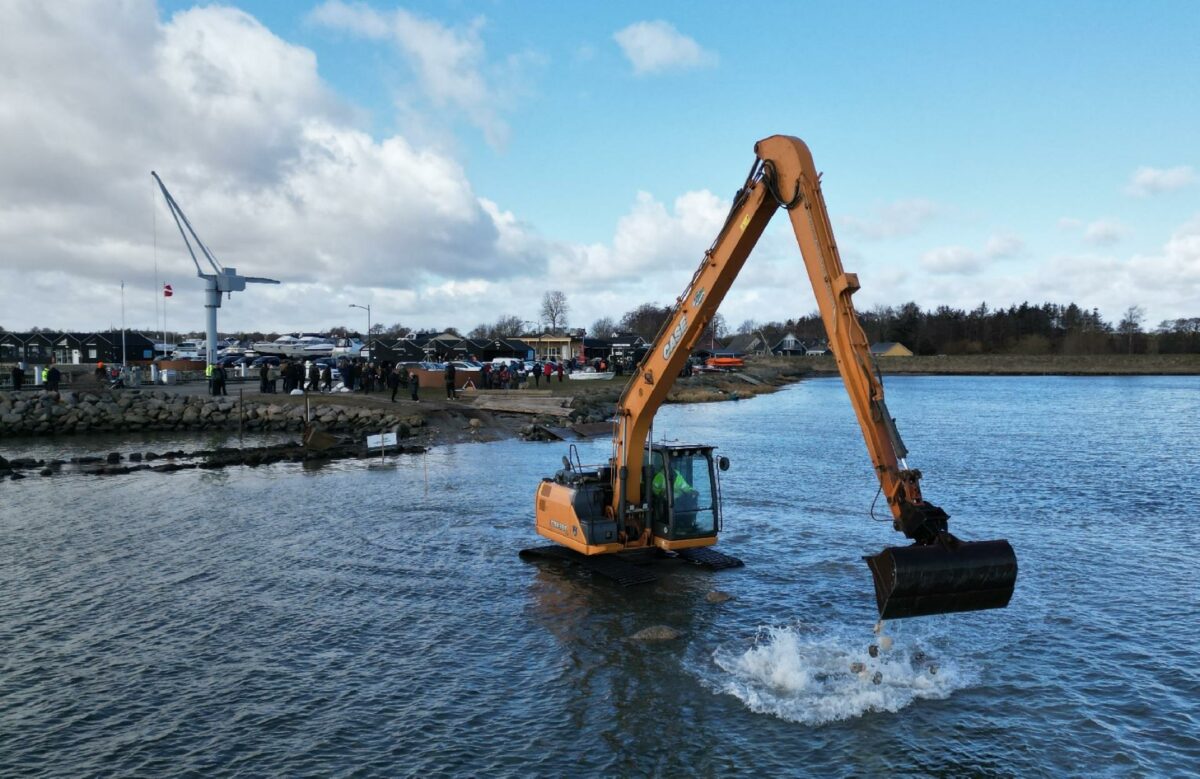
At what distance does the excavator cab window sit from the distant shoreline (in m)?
113

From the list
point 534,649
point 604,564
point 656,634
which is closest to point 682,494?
point 604,564

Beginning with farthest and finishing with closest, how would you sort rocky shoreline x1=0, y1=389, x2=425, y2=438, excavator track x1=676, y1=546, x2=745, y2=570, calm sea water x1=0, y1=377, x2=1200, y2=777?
rocky shoreline x1=0, y1=389, x2=425, y2=438
excavator track x1=676, y1=546, x2=745, y2=570
calm sea water x1=0, y1=377, x2=1200, y2=777

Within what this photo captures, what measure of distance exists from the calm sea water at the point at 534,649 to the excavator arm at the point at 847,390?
5.88 ft

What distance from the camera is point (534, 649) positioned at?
11969mm

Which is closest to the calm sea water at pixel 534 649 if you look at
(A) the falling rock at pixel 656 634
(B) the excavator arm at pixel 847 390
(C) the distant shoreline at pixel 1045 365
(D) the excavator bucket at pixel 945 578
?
(A) the falling rock at pixel 656 634

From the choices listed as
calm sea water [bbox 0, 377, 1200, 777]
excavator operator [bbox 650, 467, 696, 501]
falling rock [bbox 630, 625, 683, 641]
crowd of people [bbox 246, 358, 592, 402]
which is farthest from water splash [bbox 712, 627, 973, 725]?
crowd of people [bbox 246, 358, 592, 402]

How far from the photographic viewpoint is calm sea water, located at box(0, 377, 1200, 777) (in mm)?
9078

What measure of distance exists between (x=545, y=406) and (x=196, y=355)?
6375cm

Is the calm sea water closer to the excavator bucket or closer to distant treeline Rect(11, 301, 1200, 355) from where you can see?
the excavator bucket

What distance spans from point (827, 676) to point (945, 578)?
114 inches

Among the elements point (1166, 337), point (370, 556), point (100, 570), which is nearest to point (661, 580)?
point (370, 556)

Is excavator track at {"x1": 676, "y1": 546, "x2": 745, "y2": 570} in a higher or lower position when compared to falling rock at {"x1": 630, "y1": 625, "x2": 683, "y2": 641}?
higher

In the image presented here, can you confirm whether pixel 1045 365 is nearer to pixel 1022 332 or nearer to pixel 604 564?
pixel 1022 332

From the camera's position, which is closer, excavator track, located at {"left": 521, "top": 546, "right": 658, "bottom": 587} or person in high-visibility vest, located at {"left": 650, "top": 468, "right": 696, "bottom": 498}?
excavator track, located at {"left": 521, "top": 546, "right": 658, "bottom": 587}
